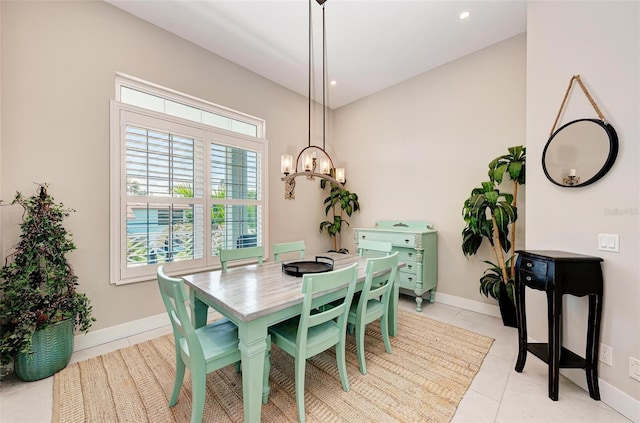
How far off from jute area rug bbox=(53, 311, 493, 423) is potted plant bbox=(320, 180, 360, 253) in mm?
2388

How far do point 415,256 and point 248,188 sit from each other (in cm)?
255

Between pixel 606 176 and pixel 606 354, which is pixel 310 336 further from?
pixel 606 176

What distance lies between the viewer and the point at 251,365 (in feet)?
4.51

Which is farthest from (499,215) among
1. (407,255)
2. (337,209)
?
(337,209)

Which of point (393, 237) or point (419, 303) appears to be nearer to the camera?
point (419, 303)

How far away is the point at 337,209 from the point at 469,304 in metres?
2.63

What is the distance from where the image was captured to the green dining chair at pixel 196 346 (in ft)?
4.35

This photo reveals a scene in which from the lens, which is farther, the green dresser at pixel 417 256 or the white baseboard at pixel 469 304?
the green dresser at pixel 417 256

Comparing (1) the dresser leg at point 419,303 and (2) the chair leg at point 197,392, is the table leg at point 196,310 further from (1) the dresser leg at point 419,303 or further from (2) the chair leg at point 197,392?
(1) the dresser leg at point 419,303

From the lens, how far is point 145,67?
2.77 meters

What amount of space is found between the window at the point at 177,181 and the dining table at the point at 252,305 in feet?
3.88

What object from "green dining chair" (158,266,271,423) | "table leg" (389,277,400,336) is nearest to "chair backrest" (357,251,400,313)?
"table leg" (389,277,400,336)

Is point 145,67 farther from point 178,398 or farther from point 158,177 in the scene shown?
point 178,398

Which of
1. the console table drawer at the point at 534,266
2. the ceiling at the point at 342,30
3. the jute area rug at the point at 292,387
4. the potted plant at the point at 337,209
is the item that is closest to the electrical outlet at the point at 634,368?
the console table drawer at the point at 534,266
